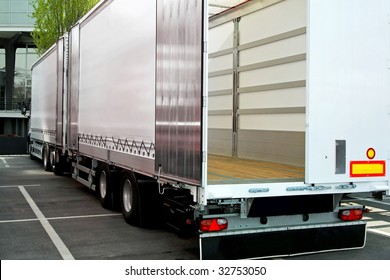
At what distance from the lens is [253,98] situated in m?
8.65

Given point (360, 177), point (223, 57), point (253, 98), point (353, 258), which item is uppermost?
point (223, 57)

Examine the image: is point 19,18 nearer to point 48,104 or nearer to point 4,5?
point 4,5

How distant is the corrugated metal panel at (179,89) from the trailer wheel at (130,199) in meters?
1.37

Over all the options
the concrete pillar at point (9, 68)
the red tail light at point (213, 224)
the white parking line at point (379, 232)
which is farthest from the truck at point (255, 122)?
the concrete pillar at point (9, 68)

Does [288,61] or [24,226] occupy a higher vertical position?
[288,61]

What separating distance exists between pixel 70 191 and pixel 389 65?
8.34m

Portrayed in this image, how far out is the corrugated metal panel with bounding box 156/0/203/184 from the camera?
5164mm

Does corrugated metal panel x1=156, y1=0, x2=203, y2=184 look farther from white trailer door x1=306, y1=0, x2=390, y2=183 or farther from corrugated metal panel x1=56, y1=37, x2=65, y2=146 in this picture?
corrugated metal panel x1=56, y1=37, x2=65, y2=146

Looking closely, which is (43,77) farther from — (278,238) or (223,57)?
(278,238)

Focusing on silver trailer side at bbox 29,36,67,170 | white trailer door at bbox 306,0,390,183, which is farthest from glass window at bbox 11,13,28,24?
white trailer door at bbox 306,0,390,183

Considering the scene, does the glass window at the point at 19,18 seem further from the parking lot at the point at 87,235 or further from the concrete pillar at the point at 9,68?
the parking lot at the point at 87,235

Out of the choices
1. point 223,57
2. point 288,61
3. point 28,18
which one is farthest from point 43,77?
point 28,18

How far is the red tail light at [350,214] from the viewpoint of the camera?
621cm

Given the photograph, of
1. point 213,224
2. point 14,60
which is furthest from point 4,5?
point 213,224
